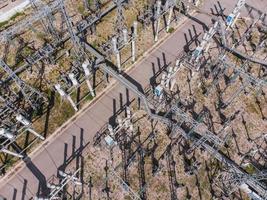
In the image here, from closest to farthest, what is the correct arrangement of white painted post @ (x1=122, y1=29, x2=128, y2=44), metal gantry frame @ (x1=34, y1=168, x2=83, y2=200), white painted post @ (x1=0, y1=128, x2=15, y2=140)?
white painted post @ (x1=0, y1=128, x2=15, y2=140)
metal gantry frame @ (x1=34, y1=168, x2=83, y2=200)
white painted post @ (x1=122, y1=29, x2=128, y2=44)

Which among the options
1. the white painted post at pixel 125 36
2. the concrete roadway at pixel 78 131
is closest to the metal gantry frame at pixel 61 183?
the concrete roadway at pixel 78 131

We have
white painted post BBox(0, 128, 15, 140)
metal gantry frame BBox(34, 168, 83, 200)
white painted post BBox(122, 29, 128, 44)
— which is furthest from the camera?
white painted post BBox(122, 29, 128, 44)

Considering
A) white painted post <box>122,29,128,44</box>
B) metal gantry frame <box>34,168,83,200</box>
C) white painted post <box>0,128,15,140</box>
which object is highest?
white painted post <box>122,29,128,44</box>

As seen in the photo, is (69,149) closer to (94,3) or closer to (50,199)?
(50,199)

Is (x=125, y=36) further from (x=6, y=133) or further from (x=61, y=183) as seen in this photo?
(x=61, y=183)

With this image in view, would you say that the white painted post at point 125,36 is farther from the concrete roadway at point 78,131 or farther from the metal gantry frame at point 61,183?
the metal gantry frame at point 61,183

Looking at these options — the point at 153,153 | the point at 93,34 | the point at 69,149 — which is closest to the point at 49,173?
the point at 69,149

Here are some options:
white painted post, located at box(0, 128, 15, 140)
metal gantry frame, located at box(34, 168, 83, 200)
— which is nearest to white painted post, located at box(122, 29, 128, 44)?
metal gantry frame, located at box(34, 168, 83, 200)

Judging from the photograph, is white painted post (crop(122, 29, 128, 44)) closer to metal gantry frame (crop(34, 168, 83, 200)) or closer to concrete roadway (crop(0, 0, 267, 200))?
concrete roadway (crop(0, 0, 267, 200))
